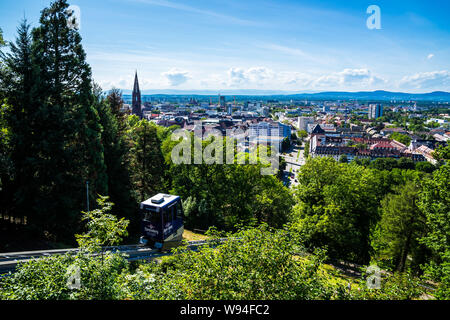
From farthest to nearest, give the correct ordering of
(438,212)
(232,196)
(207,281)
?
(232,196)
(438,212)
(207,281)

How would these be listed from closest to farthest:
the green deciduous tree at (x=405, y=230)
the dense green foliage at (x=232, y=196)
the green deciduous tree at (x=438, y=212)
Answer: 1. the green deciduous tree at (x=438, y=212)
2. the green deciduous tree at (x=405, y=230)
3. the dense green foliage at (x=232, y=196)

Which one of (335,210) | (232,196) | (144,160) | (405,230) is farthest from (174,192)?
(405,230)

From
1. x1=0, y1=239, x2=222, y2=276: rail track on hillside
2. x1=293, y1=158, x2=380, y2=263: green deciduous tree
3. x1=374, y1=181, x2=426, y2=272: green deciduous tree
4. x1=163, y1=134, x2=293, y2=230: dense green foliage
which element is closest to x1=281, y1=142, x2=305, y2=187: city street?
x1=163, y1=134, x2=293, y2=230: dense green foliage

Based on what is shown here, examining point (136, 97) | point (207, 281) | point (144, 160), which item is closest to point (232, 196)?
point (144, 160)

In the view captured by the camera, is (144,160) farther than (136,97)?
No

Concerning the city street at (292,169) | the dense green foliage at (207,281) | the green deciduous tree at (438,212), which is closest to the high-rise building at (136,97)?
the city street at (292,169)

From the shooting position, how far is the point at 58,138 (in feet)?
59.5

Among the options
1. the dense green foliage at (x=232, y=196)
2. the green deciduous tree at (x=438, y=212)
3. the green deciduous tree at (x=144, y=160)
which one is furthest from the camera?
the dense green foliage at (x=232, y=196)

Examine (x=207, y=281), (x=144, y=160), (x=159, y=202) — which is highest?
(x=144, y=160)

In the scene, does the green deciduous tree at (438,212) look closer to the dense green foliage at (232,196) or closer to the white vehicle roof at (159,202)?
the white vehicle roof at (159,202)

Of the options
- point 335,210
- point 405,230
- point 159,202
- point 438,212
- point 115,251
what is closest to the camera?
point 438,212

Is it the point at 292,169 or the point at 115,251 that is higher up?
the point at 115,251

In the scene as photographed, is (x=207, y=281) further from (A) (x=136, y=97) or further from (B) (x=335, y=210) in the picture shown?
(A) (x=136, y=97)

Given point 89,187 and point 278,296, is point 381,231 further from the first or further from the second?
point 89,187
